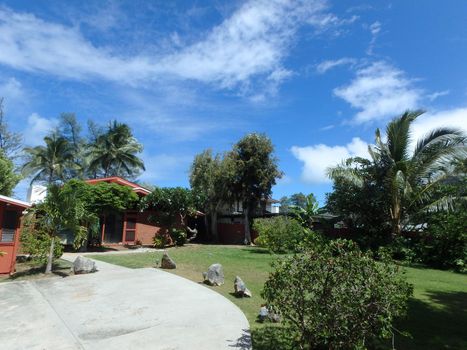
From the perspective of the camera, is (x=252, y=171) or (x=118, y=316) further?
(x=252, y=171)

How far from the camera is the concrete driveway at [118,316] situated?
6.06m

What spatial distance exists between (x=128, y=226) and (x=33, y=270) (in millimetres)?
10802

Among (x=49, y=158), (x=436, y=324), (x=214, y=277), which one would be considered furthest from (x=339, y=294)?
(x=49, y=158)

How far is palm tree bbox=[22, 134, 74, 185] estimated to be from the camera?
35.8 metres

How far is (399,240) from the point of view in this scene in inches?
710

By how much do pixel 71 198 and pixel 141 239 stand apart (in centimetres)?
1179

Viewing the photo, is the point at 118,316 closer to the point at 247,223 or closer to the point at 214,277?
the point at 214,277

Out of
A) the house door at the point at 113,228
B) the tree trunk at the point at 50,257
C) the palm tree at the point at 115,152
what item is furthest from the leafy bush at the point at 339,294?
the palm tree at the point at 115,152

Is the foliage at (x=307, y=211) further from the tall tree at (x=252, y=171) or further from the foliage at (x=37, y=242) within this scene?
the foliage at (x=37, y=242)

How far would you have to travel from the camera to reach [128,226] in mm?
23984

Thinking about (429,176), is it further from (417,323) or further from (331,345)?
(331,345)

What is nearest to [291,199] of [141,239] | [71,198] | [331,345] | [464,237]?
[141,239]

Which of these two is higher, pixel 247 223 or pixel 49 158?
pixel 49 158

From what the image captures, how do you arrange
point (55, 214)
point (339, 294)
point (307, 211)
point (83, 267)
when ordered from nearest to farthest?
point (339, 294) < point (83, 267) < point (55, 214) < point (307, 211)
